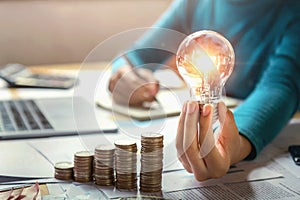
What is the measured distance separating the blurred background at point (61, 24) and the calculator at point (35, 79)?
1.93 feet

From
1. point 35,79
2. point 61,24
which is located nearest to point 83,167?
point 35,79

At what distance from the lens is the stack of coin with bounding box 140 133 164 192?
809 mm

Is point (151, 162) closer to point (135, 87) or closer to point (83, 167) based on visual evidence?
point (83, 167)

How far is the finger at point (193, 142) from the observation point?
792mm

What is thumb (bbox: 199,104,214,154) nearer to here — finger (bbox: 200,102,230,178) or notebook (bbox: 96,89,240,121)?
finger (bbox: 200,102,230,178)

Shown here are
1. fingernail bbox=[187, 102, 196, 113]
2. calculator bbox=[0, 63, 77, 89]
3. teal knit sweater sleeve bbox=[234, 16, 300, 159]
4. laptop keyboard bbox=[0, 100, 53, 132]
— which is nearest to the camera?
fingernail bbox=[187, 102, 196, 113]

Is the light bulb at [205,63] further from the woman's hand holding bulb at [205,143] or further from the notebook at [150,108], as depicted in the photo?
the notebook at [150,108]

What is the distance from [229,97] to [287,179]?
43cm

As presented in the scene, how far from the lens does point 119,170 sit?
83 cm

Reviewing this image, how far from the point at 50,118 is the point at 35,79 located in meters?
0.32

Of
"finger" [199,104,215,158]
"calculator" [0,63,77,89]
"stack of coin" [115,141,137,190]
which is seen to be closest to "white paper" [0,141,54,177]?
"stack of coin" [115,141,137,190]

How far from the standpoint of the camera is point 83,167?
85 centimetres

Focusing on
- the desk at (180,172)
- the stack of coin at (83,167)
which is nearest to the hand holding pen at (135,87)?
the desk at (180,172)

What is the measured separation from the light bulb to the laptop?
26cm
